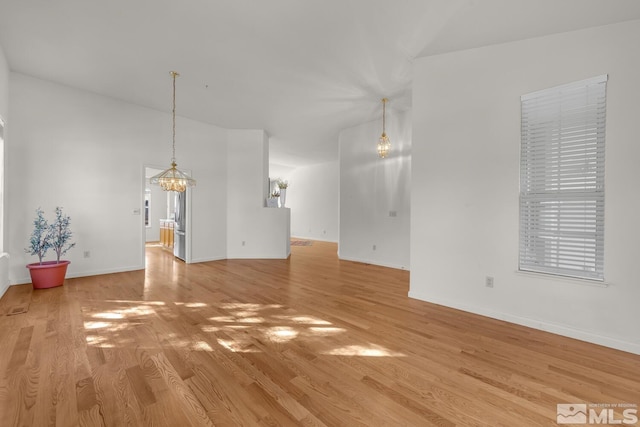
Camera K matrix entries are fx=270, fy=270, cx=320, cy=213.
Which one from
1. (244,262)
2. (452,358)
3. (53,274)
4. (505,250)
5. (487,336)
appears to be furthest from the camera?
(244,262)

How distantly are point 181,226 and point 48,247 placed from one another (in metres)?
Answer: 2.47

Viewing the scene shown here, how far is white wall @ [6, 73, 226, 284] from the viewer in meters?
4.21

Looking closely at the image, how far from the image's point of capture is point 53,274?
4.08 meters

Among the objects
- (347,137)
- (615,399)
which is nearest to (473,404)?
(615,399)

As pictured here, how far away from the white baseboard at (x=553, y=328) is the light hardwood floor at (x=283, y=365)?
9 centimetres

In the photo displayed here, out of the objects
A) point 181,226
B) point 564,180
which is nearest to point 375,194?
point 564,180

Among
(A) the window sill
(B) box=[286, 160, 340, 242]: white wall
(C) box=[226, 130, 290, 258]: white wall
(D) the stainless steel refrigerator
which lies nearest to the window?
(A) the window sill

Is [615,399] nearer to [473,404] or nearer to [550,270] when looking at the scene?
[473,404]

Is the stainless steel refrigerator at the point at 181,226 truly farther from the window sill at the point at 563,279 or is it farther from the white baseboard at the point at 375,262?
the window sill at the point at 563,279

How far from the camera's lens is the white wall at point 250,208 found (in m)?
6.79

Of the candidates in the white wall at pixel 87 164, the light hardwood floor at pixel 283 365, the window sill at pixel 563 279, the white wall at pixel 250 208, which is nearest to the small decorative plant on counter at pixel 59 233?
the white wall at pixel 87 164

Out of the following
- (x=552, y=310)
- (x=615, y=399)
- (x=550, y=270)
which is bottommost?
(x=615, y=399)

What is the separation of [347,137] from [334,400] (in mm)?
6144

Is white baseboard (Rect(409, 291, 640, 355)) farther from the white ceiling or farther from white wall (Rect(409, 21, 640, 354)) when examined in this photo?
the white ceiling
